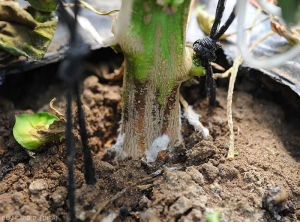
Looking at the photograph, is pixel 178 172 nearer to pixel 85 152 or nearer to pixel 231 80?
pixel 85 152

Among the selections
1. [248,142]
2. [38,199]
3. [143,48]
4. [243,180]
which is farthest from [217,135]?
[38,199]

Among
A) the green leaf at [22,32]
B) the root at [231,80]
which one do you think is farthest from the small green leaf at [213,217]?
the green leaf at [22,32]

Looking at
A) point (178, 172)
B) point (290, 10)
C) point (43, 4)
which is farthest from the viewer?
point (43, 4)

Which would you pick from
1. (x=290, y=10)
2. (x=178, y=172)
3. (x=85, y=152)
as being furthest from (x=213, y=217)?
(x=290, y=10)

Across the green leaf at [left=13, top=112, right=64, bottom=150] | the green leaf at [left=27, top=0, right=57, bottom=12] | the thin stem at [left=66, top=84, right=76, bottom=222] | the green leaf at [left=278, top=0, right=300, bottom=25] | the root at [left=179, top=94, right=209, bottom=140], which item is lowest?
the green leaf at [left=13, top=112, right=64, bottom=150]

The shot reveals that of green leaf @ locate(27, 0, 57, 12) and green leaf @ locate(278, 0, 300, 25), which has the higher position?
green leaf @ locate(278, 0, 300, 25)

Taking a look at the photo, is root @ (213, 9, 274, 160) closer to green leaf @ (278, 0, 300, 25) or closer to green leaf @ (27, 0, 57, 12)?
green leaf @ (278, 0, 300, 25)

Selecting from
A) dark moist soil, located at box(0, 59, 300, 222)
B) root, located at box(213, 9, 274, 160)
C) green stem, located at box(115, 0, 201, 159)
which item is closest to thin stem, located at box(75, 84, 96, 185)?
dark moist soil, located at box(0, 59, 300, 222)
